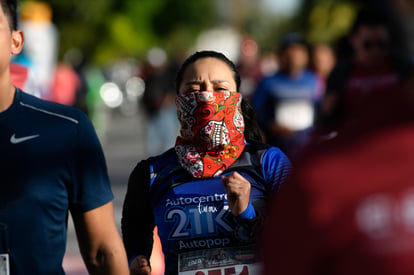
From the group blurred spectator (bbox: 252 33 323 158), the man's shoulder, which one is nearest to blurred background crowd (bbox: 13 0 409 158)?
blurred spectator (bbox: 252 33 323 158)

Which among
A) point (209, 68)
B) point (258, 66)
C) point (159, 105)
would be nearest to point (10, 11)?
point (209, 68)

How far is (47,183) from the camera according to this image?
9.46 feet

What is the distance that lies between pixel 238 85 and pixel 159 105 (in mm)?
11246

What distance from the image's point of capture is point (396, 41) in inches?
62.1

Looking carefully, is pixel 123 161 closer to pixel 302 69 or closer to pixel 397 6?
pixel 302 69

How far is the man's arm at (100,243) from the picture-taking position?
9.91 feet

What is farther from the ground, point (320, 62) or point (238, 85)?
point (320, 62)

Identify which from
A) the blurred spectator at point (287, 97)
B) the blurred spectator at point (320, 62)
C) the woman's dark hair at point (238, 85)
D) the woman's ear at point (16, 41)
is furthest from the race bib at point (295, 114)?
the woman's ear at point (16, 41)

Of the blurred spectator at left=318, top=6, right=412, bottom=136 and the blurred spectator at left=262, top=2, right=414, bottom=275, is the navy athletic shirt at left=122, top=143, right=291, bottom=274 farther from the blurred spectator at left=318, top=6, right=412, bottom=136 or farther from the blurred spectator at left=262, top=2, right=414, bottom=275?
the blurred spectator at left=318, top=6, right=412, bottom=136

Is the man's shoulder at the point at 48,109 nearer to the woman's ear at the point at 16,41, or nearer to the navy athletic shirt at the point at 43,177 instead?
the navy athletic shirt at the point at 43,177

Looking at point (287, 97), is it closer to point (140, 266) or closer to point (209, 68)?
point (209, 68)

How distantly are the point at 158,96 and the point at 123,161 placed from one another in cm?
327

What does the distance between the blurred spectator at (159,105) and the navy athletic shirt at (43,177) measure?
12058 millimetres

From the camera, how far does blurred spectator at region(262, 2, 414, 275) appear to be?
1.34m
